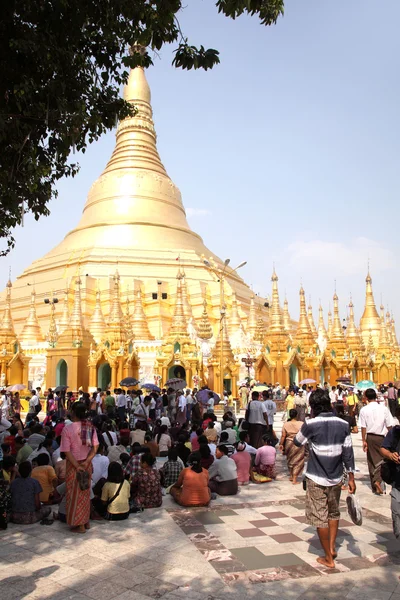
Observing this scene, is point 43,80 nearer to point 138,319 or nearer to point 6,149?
point 6,149

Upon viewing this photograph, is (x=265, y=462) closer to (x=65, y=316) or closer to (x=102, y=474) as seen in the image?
(x=102, y=474)

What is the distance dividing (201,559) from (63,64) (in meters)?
5.61

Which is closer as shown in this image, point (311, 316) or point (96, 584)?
point (96, 584)

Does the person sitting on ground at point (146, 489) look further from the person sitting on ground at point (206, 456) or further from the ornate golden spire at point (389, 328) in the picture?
the ornate golden spire at point (389, 328)

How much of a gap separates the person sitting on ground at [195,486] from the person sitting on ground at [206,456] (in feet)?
3.19

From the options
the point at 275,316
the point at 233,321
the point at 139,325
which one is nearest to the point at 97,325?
the point at 139,325

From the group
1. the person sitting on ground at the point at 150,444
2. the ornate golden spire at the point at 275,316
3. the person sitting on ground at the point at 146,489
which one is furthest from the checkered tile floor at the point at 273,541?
the ornate golden spire at the point at 275,316

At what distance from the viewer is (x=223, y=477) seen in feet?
26.7

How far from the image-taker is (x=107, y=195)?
158 feet

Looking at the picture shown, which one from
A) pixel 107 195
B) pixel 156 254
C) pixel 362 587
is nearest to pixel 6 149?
pixel 362 587

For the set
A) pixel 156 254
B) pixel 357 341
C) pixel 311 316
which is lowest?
pixel 357 341

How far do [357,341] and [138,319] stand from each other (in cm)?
1816

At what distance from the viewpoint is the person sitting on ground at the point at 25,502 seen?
6.64 m

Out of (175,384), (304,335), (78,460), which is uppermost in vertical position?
(304,335)
